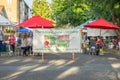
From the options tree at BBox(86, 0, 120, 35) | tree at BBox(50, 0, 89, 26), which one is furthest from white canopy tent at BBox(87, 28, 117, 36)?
tree at BBox(50, 0, 89, 26)

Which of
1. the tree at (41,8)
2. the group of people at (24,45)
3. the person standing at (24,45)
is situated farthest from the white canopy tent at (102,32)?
the tree at (41,8)

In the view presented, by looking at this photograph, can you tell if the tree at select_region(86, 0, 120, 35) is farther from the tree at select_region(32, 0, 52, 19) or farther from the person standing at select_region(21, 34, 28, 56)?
the tree at select_region(32, 0, 52, 19)

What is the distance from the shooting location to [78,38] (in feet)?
80.6

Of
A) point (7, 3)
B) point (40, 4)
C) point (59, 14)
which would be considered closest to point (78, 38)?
point (59, 14)

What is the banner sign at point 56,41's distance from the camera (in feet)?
80.4

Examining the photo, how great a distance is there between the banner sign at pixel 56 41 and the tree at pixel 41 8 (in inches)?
2918

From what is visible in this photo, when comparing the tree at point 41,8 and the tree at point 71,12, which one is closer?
the tree at point 71,12

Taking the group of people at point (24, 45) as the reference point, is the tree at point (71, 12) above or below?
above

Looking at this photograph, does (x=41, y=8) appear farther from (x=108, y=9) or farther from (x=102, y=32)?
(x=108, y=9)

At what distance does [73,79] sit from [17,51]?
17214mm

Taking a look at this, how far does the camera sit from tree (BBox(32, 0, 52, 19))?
99.9 meters

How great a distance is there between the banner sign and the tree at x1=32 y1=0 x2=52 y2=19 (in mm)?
74121

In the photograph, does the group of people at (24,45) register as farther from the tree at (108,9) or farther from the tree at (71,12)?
the tree at (71,12)

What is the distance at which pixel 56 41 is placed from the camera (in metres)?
24.7
